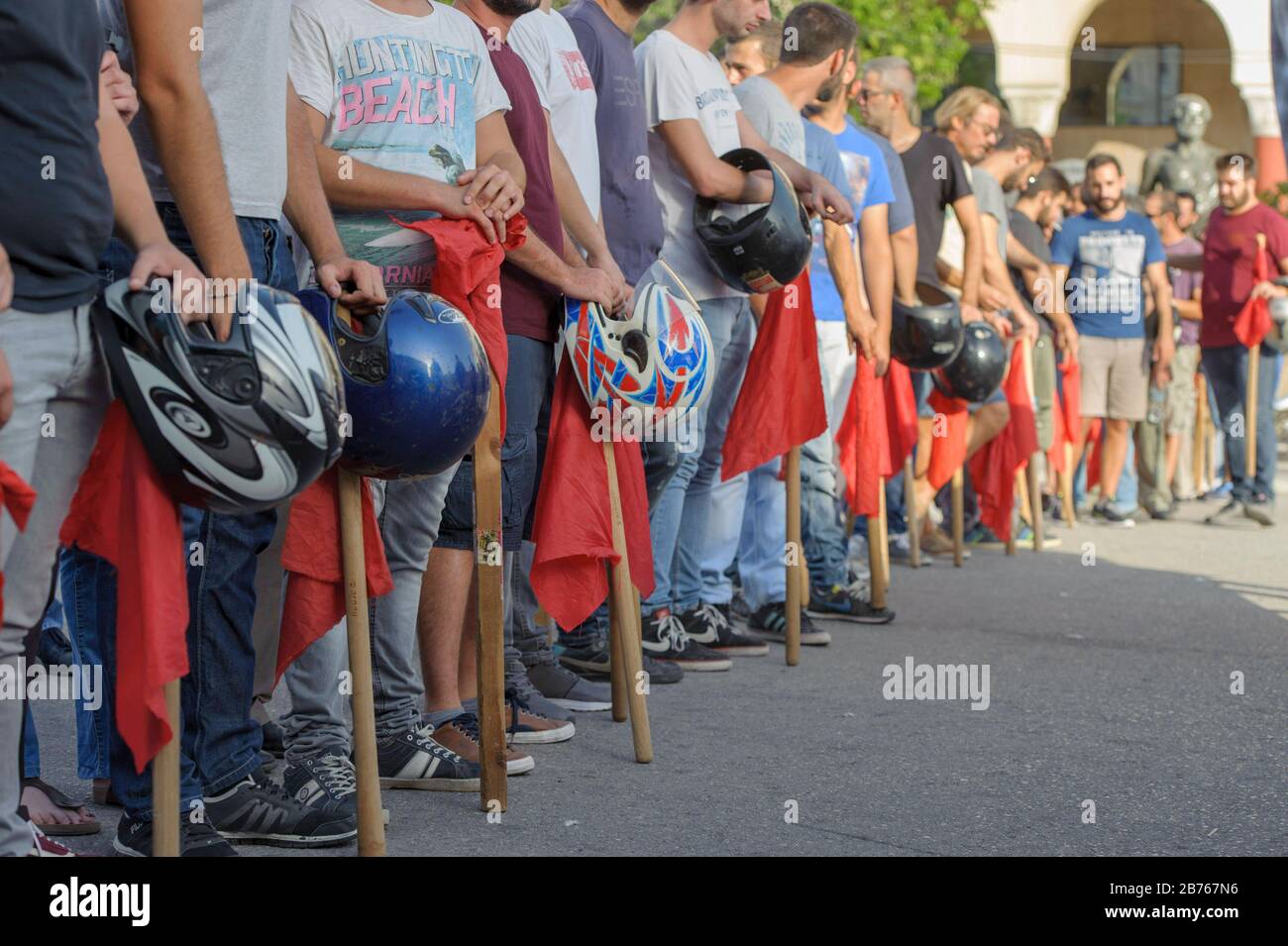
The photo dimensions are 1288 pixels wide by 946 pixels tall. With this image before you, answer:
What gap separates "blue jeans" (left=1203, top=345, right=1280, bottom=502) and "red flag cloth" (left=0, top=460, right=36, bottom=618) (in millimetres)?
10752

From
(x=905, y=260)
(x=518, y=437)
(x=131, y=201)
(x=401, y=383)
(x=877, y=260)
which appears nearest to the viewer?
(x=131, y=201)

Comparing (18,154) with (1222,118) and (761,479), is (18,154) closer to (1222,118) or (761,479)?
(761,479)

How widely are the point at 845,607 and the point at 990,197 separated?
3429 mm

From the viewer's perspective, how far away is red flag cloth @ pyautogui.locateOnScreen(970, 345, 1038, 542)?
410 inches

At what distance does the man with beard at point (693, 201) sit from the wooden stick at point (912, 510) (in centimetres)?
264

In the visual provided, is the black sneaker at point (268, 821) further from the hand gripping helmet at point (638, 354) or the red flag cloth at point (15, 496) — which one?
the hand gripping helmet at point (638, 354)

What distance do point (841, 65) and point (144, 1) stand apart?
4.38 metres

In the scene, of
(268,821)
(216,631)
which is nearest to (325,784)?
(268,821)

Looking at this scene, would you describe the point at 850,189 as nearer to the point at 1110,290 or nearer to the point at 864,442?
the point at 864,442

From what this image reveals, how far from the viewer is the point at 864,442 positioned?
Result: 301 inches

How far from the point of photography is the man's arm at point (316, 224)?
3846mm

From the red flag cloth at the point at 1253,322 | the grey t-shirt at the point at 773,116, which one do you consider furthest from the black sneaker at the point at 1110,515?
the grey t-shirt at the point at 773,116

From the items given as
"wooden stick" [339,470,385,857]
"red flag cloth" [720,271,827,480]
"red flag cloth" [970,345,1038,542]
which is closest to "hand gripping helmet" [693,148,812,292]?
Result: "red flag cloth" [720,271,827,480]
